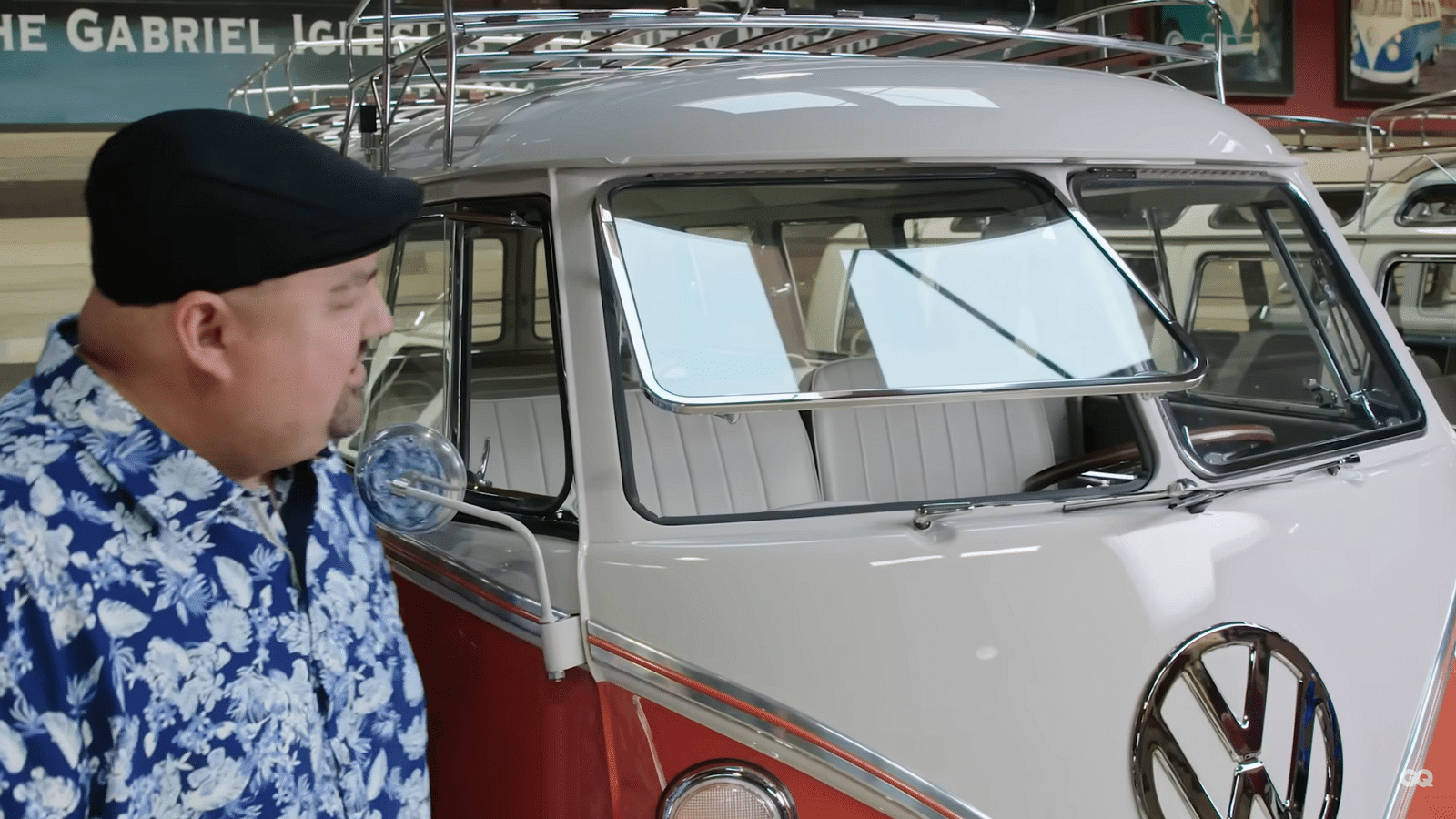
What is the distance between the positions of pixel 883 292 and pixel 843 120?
0.24 meters

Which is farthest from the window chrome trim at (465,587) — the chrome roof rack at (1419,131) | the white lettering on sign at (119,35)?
the chrome roof rack at (1419,131)

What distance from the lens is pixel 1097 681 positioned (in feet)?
5.30

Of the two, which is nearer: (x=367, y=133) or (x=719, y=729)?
(x=719, y=729)

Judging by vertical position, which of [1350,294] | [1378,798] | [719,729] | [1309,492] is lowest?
[1378,798]

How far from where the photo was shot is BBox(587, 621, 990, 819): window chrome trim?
5.01 ft

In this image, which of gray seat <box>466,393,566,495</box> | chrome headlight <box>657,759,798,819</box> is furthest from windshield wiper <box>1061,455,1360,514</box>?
gray seat <box>466,393,566,495</box>

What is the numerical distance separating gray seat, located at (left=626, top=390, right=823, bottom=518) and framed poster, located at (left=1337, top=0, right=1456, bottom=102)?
6.89m

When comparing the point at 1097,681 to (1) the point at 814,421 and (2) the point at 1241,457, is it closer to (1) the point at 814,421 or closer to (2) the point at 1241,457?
(2) the point at 1241,457

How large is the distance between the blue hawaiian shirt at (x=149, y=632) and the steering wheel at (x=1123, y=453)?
1.16 meters

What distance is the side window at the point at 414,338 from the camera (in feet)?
6.81

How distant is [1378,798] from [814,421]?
1.11 meters

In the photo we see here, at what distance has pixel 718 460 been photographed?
2.35m

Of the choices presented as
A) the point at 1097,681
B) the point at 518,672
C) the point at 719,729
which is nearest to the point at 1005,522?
the point at 1097,681

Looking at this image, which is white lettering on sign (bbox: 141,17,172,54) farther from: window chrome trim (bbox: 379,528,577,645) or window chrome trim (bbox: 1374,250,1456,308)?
window chrome trim (bbox: 1374,250,1456,308)
